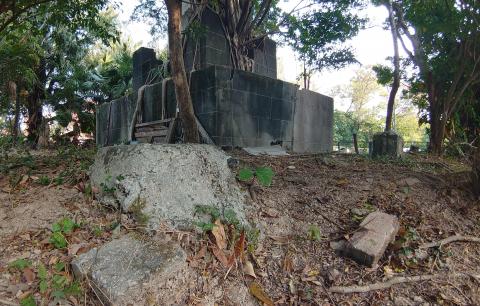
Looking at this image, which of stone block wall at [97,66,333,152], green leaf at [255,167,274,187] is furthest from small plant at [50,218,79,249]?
stone block wall at [97,66,333,152]

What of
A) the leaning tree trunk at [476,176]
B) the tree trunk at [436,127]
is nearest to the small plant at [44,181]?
the leaning tree trunk at [476,176]

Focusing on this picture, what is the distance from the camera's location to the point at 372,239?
8.19 feet

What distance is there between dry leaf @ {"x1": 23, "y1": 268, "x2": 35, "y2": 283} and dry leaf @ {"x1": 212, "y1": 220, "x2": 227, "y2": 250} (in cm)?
117

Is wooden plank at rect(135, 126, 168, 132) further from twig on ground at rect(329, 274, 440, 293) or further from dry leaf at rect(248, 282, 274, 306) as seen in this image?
twig on ground at rect(329, 274, 440, 293)

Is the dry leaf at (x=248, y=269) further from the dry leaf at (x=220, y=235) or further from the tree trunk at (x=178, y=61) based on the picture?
the tree trunk at (x=178, y=61)

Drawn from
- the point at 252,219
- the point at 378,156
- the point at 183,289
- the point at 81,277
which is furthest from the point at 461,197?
the point at 81,277

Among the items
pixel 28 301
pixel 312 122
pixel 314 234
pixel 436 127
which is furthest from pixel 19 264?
pixel 436 127

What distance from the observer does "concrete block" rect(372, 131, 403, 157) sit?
18.6ft

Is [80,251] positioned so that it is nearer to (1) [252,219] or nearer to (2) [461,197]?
(1) [252,219]

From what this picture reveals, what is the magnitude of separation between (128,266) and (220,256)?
633mm

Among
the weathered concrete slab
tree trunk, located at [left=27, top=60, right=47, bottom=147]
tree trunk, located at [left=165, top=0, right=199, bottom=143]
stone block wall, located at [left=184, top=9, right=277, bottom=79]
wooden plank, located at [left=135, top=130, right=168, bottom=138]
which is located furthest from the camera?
tree trunk, located at [left=27, top=60, right=47, bottom=147]

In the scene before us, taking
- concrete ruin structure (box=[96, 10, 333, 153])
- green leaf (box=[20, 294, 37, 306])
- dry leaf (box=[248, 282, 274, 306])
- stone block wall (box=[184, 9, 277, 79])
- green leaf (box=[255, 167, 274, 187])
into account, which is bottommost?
dry leaf (box=[248, 282, 274, 306])

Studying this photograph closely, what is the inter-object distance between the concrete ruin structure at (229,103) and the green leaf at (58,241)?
3417 mm

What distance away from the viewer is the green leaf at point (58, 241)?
7.05 feet
